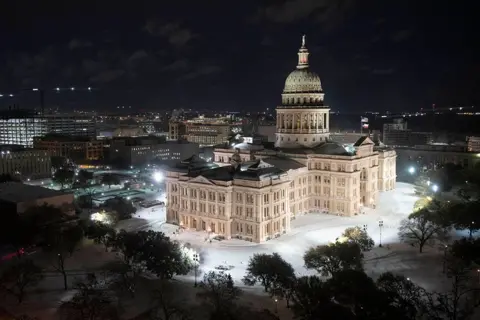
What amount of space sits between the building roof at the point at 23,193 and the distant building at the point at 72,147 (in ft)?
274

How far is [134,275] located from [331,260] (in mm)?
20547

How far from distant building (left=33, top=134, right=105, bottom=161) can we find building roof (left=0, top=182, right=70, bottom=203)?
8362 cm

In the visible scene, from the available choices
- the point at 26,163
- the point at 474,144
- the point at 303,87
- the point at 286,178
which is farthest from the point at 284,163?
the point at 474,144

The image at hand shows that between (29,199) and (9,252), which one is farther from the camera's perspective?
(29,199)

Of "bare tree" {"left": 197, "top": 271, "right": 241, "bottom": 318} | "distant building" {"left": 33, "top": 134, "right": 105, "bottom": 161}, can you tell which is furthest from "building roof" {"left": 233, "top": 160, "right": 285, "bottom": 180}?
"distant building" {"left": 33, "top": 134, "right": 105, "bottom": 161}

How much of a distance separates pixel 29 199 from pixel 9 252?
14.0 m

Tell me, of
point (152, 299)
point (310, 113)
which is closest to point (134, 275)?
point (152, 299)

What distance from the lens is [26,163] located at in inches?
5285

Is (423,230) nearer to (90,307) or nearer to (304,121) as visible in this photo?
(304,121)

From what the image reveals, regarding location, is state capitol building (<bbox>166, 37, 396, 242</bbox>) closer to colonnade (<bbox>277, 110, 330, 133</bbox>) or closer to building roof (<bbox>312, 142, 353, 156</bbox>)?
building roof (<bbox>312, 142, 353, 156</bbox>)

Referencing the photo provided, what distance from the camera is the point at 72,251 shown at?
190 feet

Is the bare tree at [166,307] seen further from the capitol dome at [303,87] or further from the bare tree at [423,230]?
the capitol dome at [303,87]

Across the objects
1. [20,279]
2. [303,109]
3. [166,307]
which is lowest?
[166,307]

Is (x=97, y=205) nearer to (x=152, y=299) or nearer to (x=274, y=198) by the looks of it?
(x=274, y=198)
